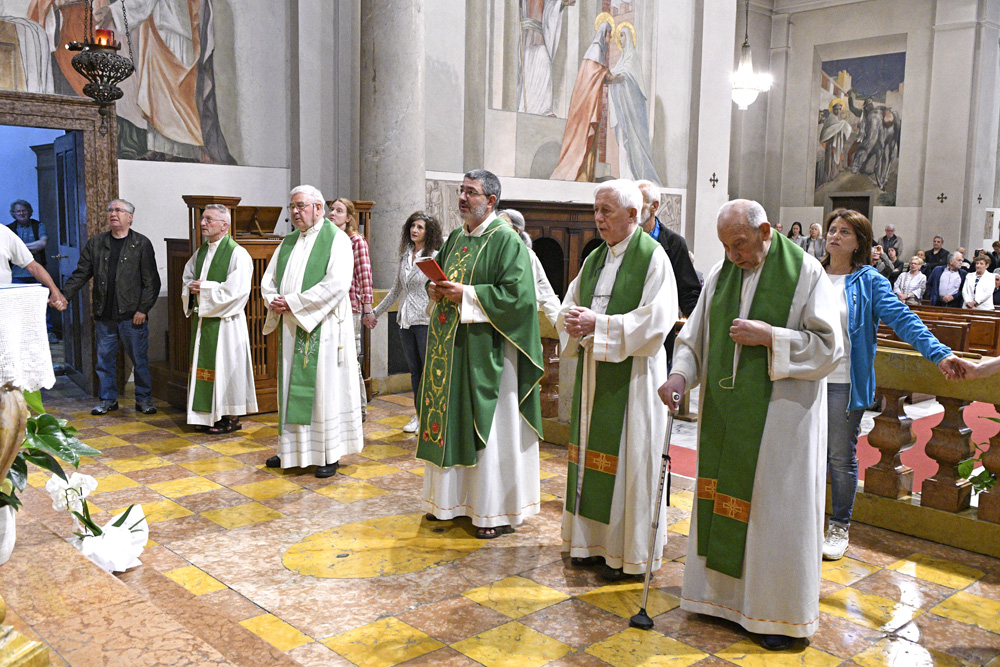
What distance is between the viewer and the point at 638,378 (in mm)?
3973

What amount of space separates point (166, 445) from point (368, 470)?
1.64m

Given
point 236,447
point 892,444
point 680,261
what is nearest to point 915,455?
point 892,444

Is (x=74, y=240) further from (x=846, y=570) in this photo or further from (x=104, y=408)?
(x=846, y=570)

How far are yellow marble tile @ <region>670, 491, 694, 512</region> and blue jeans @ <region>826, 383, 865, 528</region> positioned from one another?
0.96 meters

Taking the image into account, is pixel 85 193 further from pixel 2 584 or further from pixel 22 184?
pixel 2 584

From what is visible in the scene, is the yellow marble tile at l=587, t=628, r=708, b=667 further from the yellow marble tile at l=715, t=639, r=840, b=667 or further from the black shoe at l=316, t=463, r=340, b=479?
the black shoe at l=316, t=463, r=340, b=479

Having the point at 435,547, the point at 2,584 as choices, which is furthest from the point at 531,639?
the point at 2,584

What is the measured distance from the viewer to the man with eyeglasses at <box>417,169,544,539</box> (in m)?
4.55

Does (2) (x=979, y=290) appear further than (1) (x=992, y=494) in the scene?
Yes

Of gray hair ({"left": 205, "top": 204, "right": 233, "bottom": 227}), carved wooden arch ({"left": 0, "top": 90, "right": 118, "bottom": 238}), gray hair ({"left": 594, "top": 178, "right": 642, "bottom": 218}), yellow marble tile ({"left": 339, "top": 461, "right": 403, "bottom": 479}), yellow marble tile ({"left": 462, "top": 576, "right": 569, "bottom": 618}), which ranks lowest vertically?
yellow marble tile ({"left": 339, "top": 461, "right": 403, "bottom": 479})

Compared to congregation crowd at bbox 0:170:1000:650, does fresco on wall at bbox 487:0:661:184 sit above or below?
above

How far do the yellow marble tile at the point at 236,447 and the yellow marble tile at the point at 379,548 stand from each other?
1.81 m

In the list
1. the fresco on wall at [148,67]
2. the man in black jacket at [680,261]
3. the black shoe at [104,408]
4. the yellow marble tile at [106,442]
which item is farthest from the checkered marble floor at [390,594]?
the fresco on wall at [148,67]

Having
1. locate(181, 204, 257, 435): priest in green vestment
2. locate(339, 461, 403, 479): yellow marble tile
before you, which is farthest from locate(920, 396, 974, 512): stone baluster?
locate(181, 204, 257, 435): priest in green vestment
